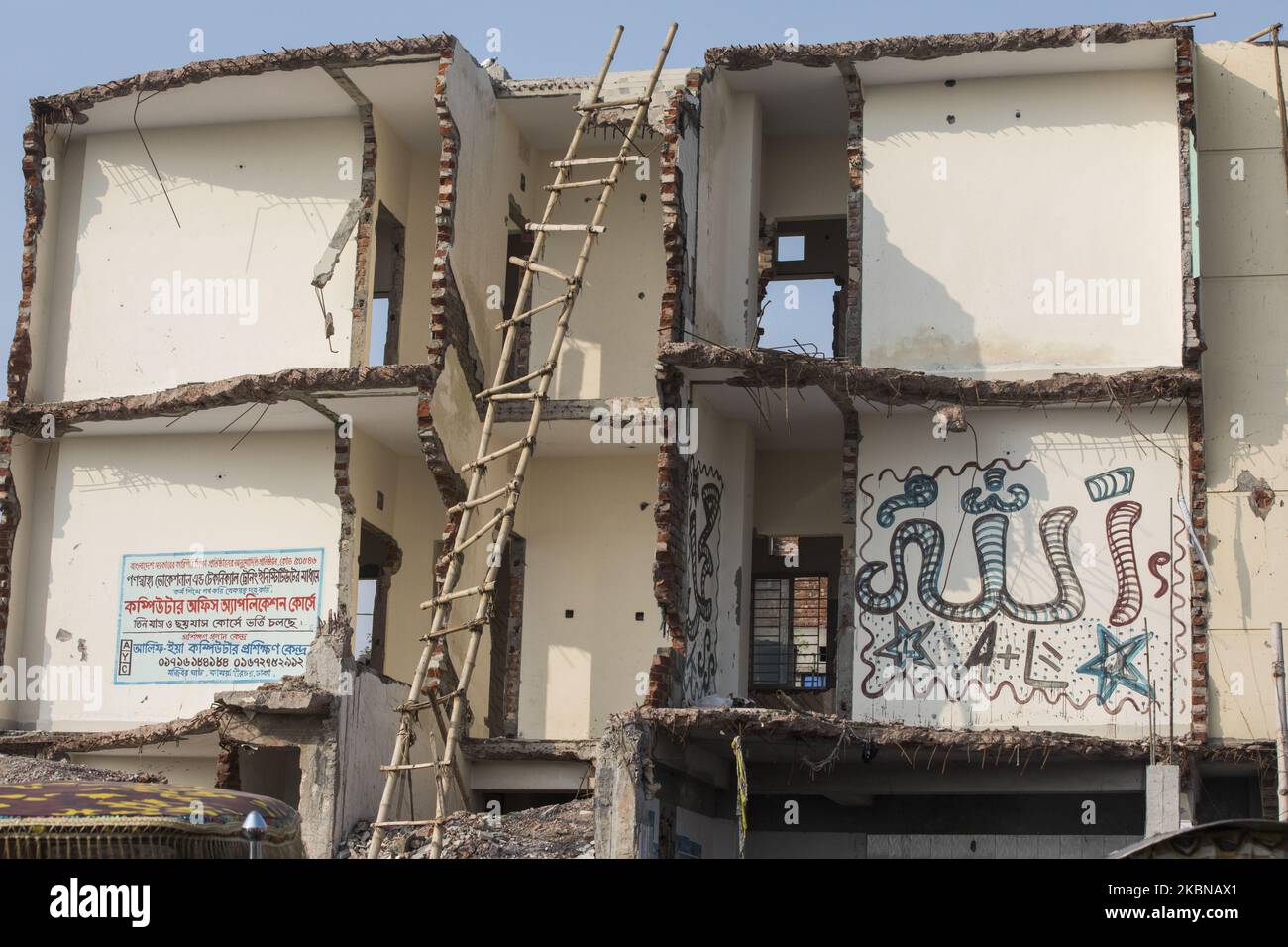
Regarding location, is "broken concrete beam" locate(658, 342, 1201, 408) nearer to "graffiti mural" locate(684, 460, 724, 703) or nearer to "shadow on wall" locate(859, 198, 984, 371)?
"shadow on wall" locate(859, 198, 984, 371)

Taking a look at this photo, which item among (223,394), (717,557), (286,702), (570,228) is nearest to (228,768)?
(286,702)

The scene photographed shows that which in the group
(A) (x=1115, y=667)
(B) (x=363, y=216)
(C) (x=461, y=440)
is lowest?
(A) (x=1115, y=667)

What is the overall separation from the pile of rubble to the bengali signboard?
3.44 m

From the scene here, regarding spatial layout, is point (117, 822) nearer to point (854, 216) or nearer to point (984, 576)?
point (984, 576)

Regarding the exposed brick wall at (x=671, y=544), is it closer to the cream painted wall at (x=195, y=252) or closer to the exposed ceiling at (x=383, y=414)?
the exposed ceiling at (x=383, y=414)

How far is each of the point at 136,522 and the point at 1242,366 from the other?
12.5 metres

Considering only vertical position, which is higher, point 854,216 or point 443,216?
point 854,216

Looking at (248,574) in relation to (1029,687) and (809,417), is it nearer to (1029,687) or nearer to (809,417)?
(809,417)

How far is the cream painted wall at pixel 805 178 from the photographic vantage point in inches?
830

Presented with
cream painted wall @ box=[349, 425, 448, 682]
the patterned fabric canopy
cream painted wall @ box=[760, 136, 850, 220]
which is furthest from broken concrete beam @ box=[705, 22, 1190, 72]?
the patterned fabric canopy

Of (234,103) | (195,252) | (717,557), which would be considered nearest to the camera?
(717,557)

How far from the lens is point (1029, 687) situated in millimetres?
17812

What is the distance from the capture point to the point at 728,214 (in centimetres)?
1981
